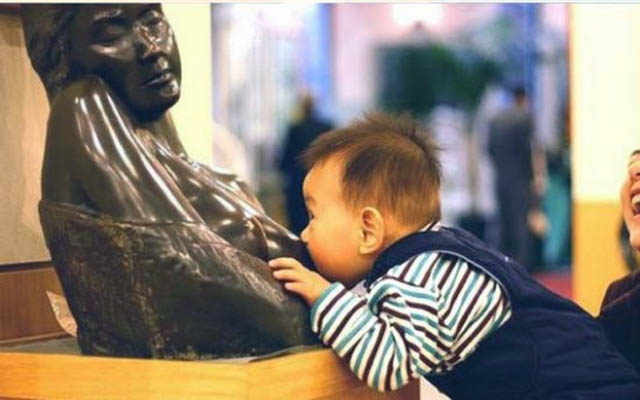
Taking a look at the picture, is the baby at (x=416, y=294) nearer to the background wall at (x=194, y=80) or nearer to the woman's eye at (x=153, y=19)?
the woman's eye at (x=153, y=19)

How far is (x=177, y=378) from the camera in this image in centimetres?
110

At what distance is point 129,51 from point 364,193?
0.92 ft

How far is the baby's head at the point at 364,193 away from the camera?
1.20 meters

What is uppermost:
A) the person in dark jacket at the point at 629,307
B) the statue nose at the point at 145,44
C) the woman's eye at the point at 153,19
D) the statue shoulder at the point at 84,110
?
→ the woman's eye at the point at 153,19

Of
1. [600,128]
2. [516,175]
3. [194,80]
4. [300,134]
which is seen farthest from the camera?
[516,175]

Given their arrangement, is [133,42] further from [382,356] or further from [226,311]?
[382,356]

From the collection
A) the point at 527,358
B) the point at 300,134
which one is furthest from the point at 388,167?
the point at 300,134

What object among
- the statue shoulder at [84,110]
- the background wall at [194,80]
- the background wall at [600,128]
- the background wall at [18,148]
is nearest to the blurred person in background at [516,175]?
the background wall at [600,128]

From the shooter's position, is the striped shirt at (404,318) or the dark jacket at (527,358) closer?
the striped shirt at (404,318)

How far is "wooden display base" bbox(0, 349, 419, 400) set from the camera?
1062mm

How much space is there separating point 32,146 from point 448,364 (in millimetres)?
604

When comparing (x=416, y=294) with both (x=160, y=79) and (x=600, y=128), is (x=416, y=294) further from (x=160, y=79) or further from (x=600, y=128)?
(x=600, y=128)

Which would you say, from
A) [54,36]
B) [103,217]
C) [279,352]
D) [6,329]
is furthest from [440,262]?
[6,329]

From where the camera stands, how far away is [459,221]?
6.86m
